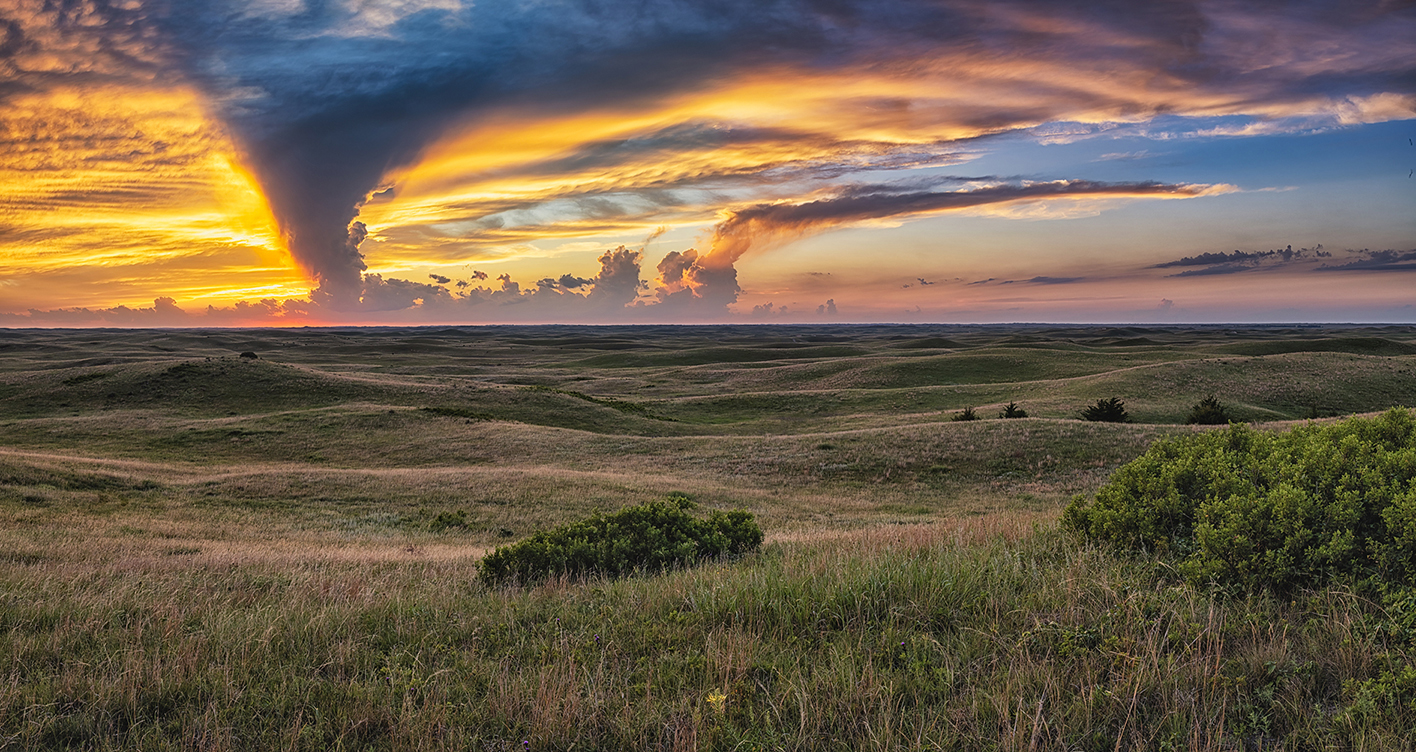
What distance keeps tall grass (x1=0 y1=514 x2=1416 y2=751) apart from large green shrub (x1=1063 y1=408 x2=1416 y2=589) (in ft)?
1.46

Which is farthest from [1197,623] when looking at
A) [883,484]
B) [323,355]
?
[323,355]

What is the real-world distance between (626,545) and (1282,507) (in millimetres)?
7436

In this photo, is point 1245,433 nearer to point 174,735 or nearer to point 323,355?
point 174,735

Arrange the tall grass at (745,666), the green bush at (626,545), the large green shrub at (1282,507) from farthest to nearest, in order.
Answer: the green bush at (626,545) → the large green shrub at (1282,507) → the tall grass at (745,666)

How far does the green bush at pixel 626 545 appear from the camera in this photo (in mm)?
9336

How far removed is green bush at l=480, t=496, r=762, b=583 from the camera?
934cm

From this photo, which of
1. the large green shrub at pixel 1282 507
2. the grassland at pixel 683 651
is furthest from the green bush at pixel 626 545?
the large green shrub at pixel 1282 507

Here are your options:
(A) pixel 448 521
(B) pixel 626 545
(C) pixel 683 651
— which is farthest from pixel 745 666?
(A) pixel 448 521

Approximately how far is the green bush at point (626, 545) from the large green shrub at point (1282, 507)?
17.2 ft

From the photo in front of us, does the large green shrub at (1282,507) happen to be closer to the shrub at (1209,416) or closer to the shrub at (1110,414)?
the shrub at (1209,416)

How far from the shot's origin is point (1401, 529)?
539 cm

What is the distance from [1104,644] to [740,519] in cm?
714

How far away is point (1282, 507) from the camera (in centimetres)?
581

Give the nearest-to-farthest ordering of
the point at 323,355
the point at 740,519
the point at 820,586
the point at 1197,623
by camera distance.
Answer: the point at 1197,623
the point at 820,586
the point at 740,519
the point at 323,355
